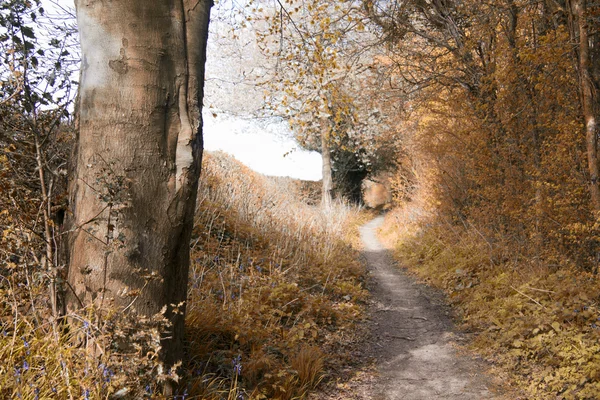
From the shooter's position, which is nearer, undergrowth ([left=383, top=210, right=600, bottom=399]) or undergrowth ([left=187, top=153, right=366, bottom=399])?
undergrowth ([left=187, top=153, right=366, bottom=399])

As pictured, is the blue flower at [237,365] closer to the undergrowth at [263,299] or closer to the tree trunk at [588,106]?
the undergrowth at [263,299]

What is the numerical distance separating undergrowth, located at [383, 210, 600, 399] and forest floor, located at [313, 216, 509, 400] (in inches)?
10.3

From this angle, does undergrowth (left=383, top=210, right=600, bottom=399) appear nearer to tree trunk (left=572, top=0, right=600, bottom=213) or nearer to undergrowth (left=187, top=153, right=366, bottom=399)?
tree trunk (left=572, top=0, right=600, bottom=213)

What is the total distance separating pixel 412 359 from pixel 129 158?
3.67 metres

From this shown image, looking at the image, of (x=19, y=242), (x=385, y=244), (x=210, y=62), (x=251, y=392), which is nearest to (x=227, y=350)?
(x=251, y=392)

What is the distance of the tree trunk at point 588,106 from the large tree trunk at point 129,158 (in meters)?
4.15

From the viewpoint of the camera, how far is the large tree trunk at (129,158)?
2.83 meters

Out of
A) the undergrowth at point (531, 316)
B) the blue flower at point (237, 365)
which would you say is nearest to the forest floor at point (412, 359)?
the undergrowth at point (531, 316)

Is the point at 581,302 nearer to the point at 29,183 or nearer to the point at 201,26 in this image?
the point at 201,26

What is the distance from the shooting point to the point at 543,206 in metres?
5.56

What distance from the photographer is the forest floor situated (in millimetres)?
4117

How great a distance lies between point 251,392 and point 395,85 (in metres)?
6.77

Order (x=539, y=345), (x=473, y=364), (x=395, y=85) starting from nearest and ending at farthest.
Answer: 1. (x=539, y=345)
2. (x=473, y=364)
3. (x=395, y=85)

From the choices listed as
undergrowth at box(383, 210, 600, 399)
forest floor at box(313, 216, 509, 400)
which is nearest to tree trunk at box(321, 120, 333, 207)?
undergrowth at box(383, 210, 600, 399)
